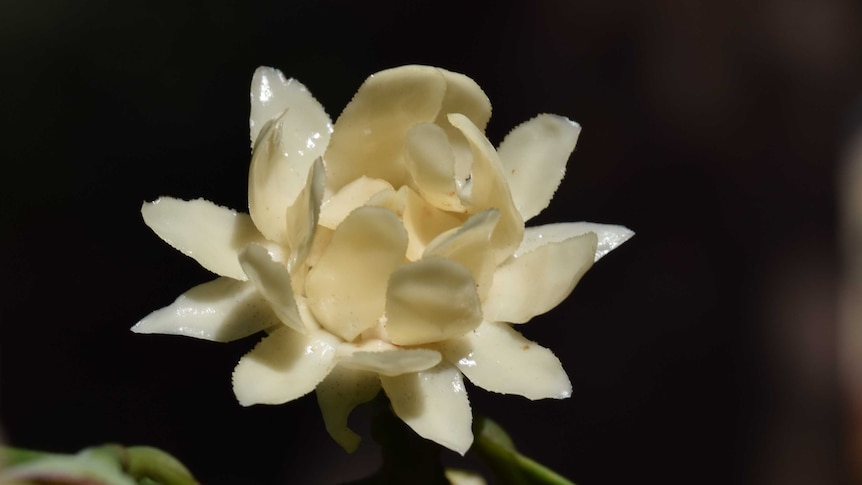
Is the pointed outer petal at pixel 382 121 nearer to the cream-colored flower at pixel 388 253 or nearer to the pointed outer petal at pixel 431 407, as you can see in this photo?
the cream-colored flower at pixel 388 253

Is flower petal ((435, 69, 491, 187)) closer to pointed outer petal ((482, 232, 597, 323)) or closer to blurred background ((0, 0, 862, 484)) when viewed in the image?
pointed outer petal ((482, 232, 597, 323))

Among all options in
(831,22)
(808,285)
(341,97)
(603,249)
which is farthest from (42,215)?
(831,22)

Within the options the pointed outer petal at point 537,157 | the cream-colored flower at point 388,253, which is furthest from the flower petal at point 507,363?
the pointed outer petal at point 537,157

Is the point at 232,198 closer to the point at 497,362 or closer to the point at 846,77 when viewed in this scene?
the point at 497,362

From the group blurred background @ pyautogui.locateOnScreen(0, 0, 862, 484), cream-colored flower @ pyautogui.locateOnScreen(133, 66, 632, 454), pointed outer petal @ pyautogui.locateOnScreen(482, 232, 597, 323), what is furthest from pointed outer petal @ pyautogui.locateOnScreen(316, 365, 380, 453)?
blurred background @ pyautogui.locateOnScreen(0, 0, 862, 484)

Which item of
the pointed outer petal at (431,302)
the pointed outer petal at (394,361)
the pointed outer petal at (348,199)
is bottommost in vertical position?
the pointed outer petal at (394,361)
